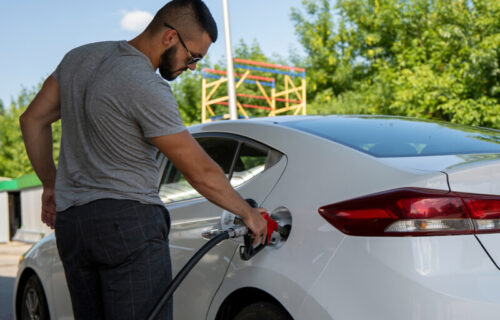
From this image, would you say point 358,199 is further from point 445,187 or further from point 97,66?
point 97,66

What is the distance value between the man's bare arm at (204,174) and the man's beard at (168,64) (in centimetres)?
37

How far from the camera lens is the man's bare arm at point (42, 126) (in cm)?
250

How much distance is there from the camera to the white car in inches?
77.3

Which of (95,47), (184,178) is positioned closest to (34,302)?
(184,178)

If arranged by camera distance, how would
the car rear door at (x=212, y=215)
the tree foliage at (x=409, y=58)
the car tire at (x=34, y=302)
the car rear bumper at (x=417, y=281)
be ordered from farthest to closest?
the tree foliage at (x=409, y=58) → the car tire at (x=34, y=302) → the car rear door at (x=212, y=215) → the car rear bumper at (x=417, y=281)

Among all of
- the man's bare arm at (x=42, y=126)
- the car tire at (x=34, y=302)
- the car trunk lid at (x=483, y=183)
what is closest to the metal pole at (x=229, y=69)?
the car tire at (x=34, y=302)

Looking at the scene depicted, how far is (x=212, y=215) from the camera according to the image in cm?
283

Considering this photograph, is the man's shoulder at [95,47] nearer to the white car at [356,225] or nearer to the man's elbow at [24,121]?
the man's elbow at [24,121]

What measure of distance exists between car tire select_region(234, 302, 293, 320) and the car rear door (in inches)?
7.8

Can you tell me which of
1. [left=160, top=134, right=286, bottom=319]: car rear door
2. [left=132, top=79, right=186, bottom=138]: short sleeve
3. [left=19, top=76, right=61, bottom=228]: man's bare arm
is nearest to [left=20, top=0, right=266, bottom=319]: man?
[left=132, top=79, right=186, bottom=138]: short sleeve

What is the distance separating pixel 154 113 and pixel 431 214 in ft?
3.26

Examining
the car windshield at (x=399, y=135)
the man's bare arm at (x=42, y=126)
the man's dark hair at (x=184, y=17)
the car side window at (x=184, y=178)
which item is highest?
the man's dark hair at (x=184, y=17)

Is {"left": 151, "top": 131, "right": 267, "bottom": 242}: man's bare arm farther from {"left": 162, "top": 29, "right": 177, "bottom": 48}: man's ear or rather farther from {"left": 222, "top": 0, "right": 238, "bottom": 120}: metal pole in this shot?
{"left": 222, "top": 0, "right": 238, "bottom": 120}: metal pole

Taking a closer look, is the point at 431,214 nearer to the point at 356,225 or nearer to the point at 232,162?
the point at 356,225
